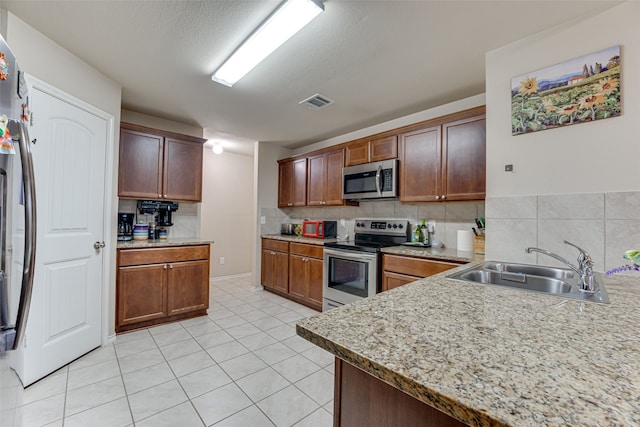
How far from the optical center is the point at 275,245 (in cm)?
407

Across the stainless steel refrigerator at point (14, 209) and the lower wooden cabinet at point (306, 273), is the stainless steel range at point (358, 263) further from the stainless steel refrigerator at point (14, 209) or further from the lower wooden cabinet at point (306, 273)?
the stainless steel refrigerator at point (14, 209)

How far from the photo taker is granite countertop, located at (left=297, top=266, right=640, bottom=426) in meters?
0.44

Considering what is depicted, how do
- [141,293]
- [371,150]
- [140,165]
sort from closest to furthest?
[141,293] < [140,165] < [371,150]

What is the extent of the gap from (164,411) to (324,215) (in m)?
3.01

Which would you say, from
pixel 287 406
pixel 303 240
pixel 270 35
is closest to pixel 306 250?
pixel 303 240

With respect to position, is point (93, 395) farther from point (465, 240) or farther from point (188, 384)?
point (465, 240)

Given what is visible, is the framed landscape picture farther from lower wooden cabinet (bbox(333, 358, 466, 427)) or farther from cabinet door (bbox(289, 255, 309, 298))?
cabinet door (bbox(289, 255, 309, 298))

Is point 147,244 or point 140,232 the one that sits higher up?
point 140,232

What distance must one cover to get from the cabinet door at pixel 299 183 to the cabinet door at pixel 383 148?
48.7 inches

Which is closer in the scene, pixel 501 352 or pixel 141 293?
pixel 501 352

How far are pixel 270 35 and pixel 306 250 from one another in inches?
97.1

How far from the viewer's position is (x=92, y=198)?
2.28 metres

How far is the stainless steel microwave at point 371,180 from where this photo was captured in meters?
2.94

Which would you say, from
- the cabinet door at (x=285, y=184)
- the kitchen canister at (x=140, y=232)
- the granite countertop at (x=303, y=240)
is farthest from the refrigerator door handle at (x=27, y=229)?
the cabinet door at (x=285, y=184)
